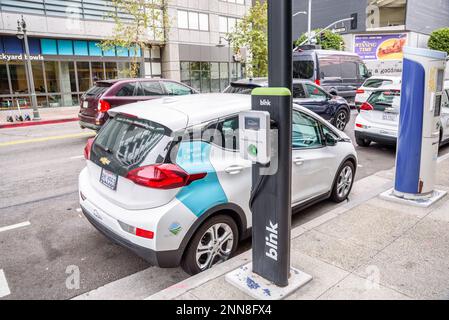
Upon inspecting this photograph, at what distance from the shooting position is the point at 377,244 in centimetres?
400

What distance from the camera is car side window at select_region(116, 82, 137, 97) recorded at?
10398 mm

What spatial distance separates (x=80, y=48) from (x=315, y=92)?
17525 mm

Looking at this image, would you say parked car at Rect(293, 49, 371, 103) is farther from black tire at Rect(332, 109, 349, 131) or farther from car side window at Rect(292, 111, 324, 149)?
car side window at Rect(292, 111, 324, 149)

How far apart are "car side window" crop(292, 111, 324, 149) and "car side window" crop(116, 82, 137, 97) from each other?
22.4ft

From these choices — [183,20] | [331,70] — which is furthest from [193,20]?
[331,70]

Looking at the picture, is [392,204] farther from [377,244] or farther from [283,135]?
[283,135]

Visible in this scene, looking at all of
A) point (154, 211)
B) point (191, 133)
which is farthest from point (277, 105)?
point (154, 211)

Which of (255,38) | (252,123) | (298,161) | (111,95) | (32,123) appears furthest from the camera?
(255,38)

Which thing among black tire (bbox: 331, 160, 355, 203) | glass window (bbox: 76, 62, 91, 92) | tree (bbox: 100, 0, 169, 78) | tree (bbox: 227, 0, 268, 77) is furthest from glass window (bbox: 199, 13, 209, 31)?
black tire (bbox: 331, 160, 355, 203)

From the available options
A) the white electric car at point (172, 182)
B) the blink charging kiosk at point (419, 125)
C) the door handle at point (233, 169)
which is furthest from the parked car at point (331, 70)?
the door handle at point (233, 169)

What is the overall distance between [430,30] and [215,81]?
40.2 metres

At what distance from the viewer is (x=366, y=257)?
3715mm

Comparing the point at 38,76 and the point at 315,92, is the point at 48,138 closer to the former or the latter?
the point at 315,92

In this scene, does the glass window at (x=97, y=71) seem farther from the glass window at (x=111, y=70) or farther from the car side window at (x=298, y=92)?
the car side window at (x=298, y=92)
